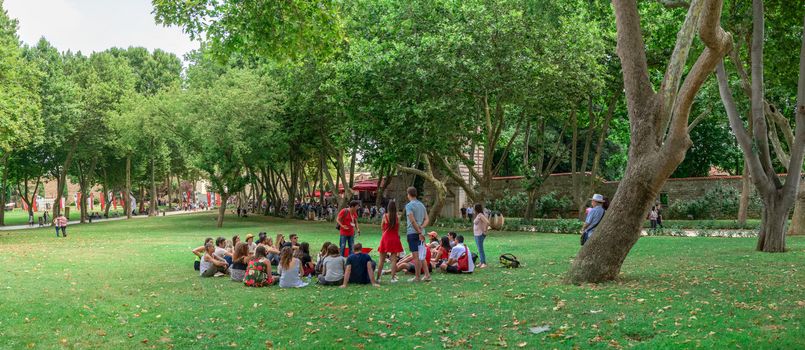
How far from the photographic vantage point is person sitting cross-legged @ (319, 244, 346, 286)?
12.9 m

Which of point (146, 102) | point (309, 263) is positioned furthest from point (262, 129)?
point (309, 263)

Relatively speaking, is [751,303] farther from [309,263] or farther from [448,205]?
[448,205]

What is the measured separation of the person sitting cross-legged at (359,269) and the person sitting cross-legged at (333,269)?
0.19m

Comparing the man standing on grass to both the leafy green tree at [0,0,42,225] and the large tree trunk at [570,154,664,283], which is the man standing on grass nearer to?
the large tree trunk at [570,154,664,283]

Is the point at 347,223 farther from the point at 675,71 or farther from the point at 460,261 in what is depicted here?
→ the point at 675,71

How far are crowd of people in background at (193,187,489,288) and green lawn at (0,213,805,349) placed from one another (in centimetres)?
41

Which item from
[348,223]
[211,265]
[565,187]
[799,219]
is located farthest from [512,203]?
[211,265]

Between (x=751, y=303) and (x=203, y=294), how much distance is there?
8.54 m

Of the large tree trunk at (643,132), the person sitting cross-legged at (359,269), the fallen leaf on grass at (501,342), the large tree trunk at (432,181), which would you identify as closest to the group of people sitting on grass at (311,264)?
the person sitting cross-legged at (359,269)

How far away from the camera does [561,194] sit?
147 ft

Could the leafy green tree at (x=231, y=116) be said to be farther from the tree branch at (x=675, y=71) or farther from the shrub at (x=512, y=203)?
the tree branch at (x=675, y=71)

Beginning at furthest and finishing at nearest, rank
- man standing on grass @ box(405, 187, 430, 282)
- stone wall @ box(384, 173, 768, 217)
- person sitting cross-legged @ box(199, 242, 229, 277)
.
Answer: stone wall @ box(384, 173, 768, 217) < person sitting cross-legged @ box(199, 242, 229, 277) < man standing on grass @ box(405, 187, 430, 282)

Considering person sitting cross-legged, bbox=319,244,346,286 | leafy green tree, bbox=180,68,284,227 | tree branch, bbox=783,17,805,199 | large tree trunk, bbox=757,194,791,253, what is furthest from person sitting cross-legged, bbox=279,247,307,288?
leafy green tree, bbox=180,68,284,227

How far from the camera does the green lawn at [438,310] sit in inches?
301
